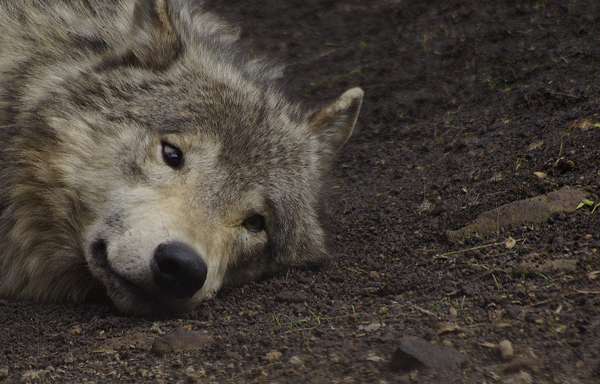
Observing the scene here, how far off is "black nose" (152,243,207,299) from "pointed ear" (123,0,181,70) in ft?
4.86

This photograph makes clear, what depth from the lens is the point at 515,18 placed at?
6172mm

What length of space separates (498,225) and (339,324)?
1.40 metres

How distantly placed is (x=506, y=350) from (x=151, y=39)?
2.86 m

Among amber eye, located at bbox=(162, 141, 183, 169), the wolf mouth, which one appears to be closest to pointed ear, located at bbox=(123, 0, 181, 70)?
amber eye, located at bbox=(162, 141, 183, 169)

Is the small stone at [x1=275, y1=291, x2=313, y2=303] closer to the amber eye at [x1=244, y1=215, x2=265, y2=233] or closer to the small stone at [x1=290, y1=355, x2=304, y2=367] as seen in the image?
the amber eye at [x1=244, y1=215, x2=265, y2=233]

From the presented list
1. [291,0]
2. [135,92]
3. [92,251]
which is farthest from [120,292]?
[291,0]

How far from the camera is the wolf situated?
3.01m

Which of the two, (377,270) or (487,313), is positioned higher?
(487,313)

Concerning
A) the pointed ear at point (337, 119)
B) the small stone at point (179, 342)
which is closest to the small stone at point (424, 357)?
the small stone at point (179, 342)

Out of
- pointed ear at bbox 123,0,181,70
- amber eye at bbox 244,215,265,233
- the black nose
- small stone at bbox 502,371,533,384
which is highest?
pointed ear at bbox 123,0,181,70

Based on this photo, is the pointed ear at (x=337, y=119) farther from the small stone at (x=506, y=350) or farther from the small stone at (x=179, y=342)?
the small stone at (x=506, y=350)

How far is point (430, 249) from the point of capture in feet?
12.0

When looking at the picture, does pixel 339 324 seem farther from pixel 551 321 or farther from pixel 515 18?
pixel 515 18

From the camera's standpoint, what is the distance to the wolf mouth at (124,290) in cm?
298
